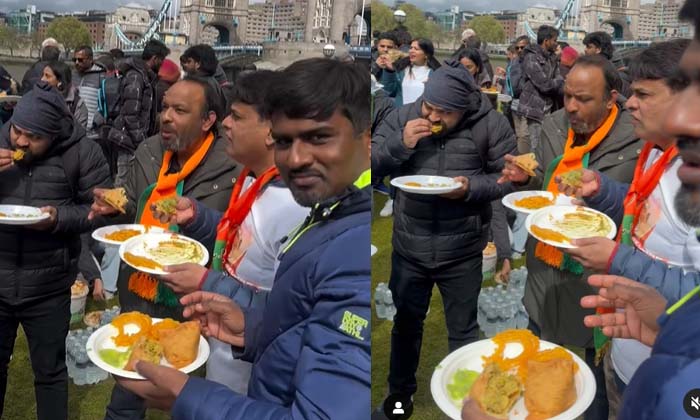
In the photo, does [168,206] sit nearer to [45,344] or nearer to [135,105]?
[135,105]

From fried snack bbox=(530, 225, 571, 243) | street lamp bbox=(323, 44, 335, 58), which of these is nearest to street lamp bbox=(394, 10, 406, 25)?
street lamp bbox=(323, 44, 335, 58)

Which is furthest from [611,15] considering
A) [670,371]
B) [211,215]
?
[211,215]

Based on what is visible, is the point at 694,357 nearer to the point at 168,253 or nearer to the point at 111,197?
the point at 168,253

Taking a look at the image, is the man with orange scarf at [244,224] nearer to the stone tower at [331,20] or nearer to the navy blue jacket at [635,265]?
the stone tower at [331,20]

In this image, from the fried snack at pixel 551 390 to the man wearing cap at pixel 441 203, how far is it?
28 centimetres

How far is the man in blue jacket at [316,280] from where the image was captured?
1235mm

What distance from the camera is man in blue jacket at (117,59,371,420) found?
4.05ft

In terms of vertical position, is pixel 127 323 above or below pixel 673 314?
below

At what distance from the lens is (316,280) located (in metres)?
1.25

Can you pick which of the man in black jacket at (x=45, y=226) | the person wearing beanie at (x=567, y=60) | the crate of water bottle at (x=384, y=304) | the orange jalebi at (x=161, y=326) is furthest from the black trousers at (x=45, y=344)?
the person wearing beanie at (x=567, y=60)

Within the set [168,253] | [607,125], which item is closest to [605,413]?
[607,125]

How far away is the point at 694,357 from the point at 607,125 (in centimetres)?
42

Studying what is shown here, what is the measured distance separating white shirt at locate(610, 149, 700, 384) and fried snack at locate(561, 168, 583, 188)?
5.5 inches

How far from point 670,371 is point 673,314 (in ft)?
0.31
